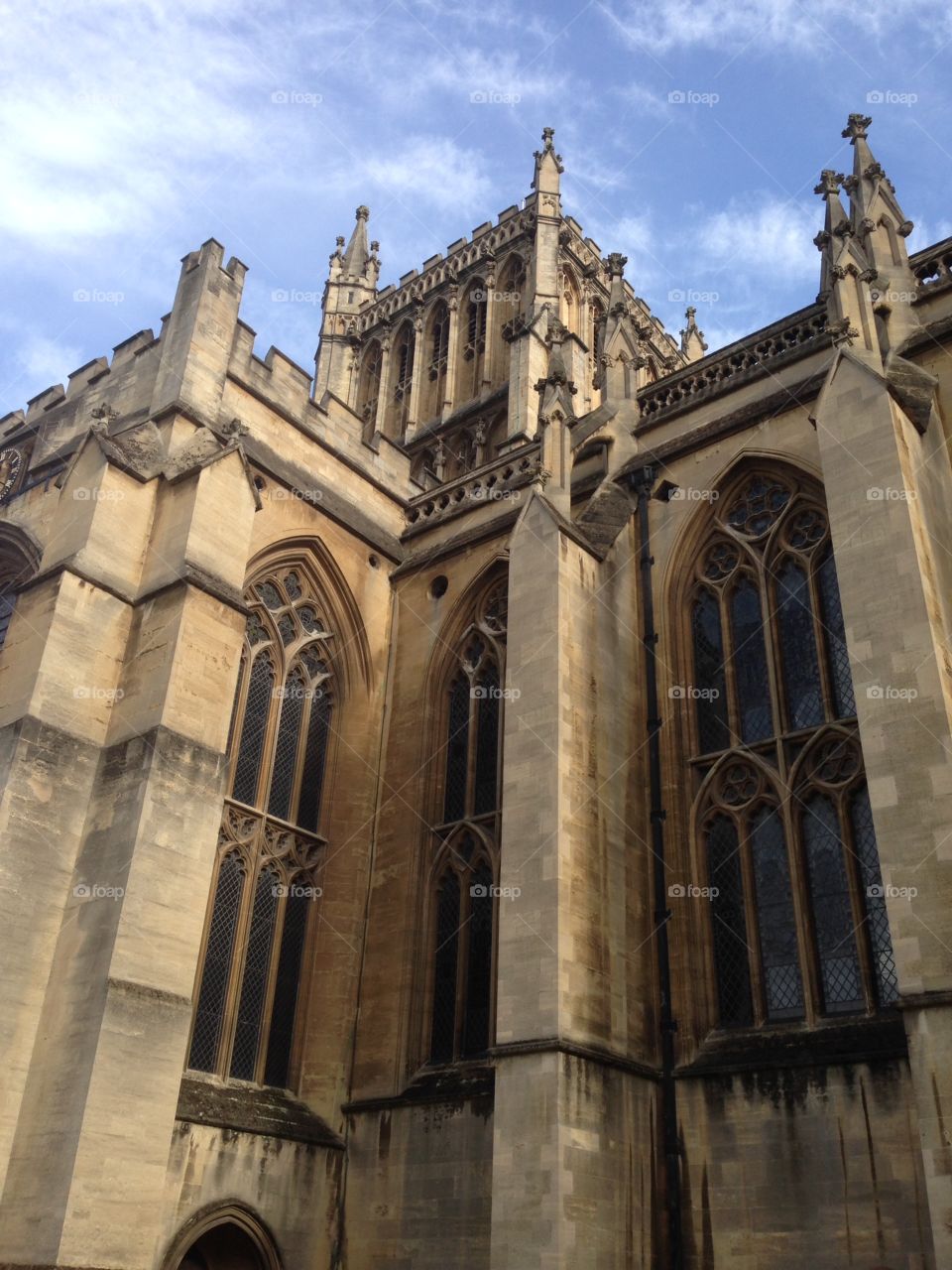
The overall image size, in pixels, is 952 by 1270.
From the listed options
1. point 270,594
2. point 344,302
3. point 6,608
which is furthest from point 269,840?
point 344,302

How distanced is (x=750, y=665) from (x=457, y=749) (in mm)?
4162

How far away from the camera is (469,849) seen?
1385 centimetres

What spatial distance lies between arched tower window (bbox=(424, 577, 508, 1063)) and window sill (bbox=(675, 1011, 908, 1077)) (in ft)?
8.80

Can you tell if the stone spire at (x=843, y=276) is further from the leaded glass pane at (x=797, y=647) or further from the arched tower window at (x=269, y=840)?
the arched tower window at (x=269, y=840)

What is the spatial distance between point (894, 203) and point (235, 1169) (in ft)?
43.6

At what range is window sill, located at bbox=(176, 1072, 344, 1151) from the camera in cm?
1148

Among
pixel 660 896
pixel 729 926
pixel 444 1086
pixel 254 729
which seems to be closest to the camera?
pixel 729 926

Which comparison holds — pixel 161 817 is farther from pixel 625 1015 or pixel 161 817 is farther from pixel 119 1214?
pixel 625 1015
